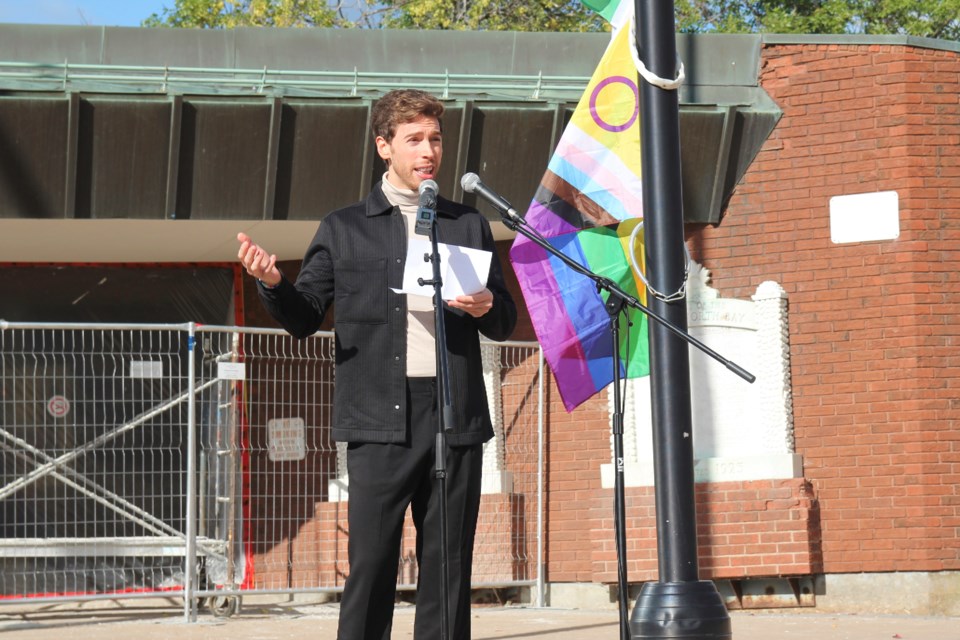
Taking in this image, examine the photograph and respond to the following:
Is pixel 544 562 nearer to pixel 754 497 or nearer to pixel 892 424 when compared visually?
pixel 754 497

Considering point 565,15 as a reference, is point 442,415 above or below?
below

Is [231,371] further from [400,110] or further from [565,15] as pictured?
[565,15]

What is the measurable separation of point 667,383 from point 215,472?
591 centimetres

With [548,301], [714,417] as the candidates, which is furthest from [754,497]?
[548,301]

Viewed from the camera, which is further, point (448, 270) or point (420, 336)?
point (420, 336)

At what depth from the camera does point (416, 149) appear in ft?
14.6

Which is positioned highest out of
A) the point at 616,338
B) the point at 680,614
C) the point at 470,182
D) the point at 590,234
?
the point at 590,234

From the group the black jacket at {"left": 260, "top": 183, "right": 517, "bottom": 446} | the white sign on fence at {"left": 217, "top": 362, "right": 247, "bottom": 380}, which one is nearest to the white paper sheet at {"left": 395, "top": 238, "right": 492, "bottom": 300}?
the black jacket at {"left": 260, "top": 183, "right": 517, "bottom": 446}

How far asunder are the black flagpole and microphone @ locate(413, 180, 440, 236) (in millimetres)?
1844

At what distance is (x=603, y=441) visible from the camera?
1108 cm

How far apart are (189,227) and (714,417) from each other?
4602 mm

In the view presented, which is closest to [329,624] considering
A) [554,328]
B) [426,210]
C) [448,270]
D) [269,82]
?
[554,328]

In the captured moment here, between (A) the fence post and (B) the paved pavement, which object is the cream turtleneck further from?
(A) the fence post

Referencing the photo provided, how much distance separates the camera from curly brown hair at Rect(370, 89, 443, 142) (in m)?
4.44
